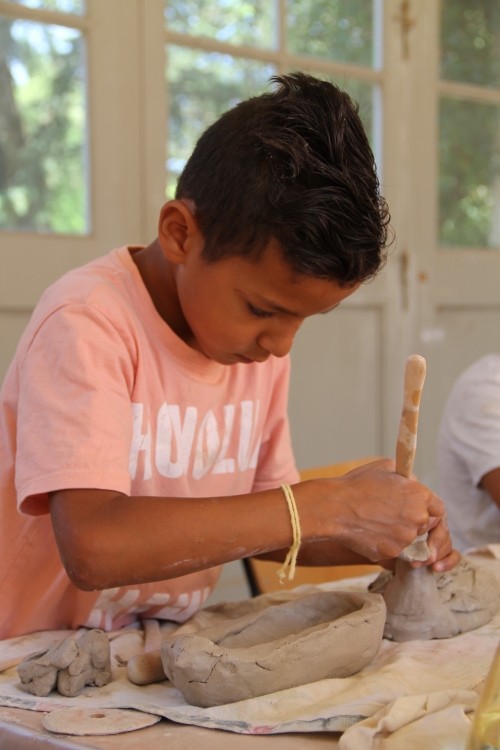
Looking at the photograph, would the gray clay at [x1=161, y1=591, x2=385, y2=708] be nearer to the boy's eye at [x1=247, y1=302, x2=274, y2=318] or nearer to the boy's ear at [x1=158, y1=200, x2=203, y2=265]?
the boy's eye at [x1=247, y1=302, x2=274, y2=318]

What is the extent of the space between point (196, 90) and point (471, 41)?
1331 millimetres

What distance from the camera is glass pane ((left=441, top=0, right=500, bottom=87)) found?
3.07 metres

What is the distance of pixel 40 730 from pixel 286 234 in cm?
56

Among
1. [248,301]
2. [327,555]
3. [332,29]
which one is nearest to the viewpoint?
[248,301]

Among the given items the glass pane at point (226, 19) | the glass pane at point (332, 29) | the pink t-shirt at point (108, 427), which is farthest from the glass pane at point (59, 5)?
the pink t-shirt at point (108, 427)

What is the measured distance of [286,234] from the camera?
0.90 metres

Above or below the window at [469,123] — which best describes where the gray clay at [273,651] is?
below

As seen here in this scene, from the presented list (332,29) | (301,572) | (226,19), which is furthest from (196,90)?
(301,572)

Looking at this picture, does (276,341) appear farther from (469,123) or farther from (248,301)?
(469,123)

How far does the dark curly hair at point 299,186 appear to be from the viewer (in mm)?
891

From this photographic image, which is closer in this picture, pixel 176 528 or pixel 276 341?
pixel 176 528

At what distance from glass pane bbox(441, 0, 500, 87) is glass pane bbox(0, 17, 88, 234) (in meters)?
1.55

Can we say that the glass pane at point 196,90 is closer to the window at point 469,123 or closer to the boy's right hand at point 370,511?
the window at point 469,123

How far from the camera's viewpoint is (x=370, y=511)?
0.94 meters
